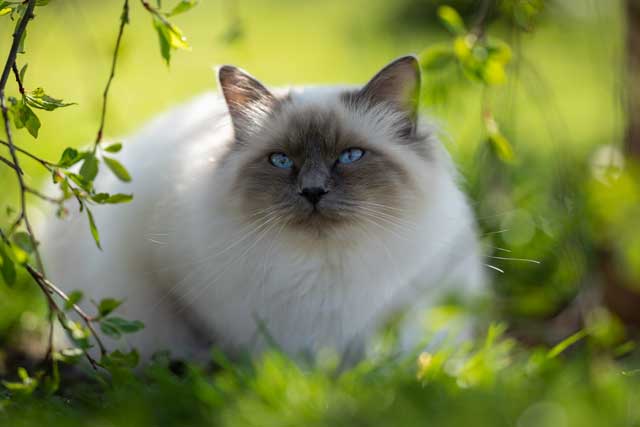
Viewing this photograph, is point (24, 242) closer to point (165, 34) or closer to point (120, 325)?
point (120, 325)

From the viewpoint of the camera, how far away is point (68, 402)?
2154mm

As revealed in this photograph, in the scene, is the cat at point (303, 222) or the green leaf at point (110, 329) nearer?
the green leaf at point (110, 329)

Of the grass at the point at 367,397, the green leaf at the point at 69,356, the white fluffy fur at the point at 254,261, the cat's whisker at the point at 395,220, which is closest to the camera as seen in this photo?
the grass at the point at 367,397

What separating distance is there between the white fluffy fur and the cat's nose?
0.54 ft

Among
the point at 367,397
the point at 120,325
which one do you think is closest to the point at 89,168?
the point at 120,325

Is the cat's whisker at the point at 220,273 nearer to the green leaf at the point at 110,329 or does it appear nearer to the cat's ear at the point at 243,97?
the cat's ear at the point at 243,97

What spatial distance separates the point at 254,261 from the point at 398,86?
76 cm

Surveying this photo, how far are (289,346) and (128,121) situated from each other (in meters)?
3.69

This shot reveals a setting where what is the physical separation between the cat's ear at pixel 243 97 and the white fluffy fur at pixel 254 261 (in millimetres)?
104

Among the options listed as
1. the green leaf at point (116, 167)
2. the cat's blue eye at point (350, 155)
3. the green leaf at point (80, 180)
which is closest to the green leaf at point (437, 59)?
the cat's blue eye at point (350, 155)

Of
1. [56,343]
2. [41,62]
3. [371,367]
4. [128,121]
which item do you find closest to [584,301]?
[371,367]

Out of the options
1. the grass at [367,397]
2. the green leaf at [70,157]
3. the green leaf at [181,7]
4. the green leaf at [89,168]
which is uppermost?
the green leaf at [181,7]

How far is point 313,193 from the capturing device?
212 centimetres

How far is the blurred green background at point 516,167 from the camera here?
1929mm
